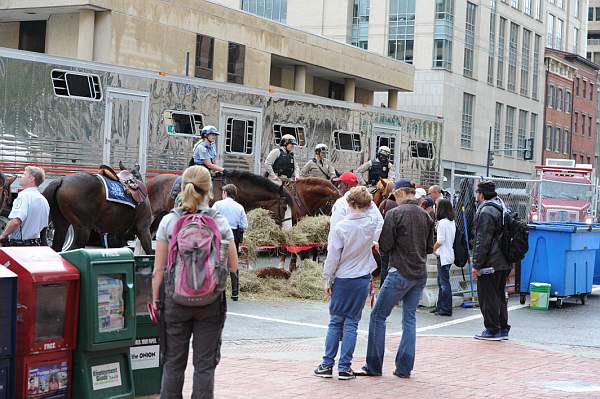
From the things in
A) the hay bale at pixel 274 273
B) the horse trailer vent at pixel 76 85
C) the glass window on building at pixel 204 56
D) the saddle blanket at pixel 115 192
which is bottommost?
the hay bale at pixel 274 273

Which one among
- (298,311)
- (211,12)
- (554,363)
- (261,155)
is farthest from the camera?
(211,12)

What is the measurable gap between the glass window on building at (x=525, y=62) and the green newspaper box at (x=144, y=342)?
7157 cm

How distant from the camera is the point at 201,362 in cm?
695

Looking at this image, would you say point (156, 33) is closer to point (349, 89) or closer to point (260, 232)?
point (349, 89)

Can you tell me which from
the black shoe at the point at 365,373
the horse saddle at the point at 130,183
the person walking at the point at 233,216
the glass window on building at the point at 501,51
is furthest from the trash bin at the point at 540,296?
the glass window on building at the point at 501,51

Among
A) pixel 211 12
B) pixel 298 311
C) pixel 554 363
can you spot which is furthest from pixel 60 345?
pixel 211 12

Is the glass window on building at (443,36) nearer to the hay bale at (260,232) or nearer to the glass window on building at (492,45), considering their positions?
the glass window on building at (492,45)

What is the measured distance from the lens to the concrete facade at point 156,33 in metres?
33.8

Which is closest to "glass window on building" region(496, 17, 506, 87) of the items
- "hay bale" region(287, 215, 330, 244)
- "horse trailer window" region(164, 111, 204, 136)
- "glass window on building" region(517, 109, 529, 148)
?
"glass window on building" region(517, 109, 529, 148)

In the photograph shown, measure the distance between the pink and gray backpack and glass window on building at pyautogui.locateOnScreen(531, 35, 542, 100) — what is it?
244 feet

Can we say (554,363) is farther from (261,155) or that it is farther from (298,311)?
(261,155)

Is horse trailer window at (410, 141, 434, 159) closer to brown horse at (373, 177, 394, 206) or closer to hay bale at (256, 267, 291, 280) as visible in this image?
brown horse at (373, 177, 394, 206)

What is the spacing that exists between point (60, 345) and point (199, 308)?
0.99 metres

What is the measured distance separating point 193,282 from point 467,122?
202ft
